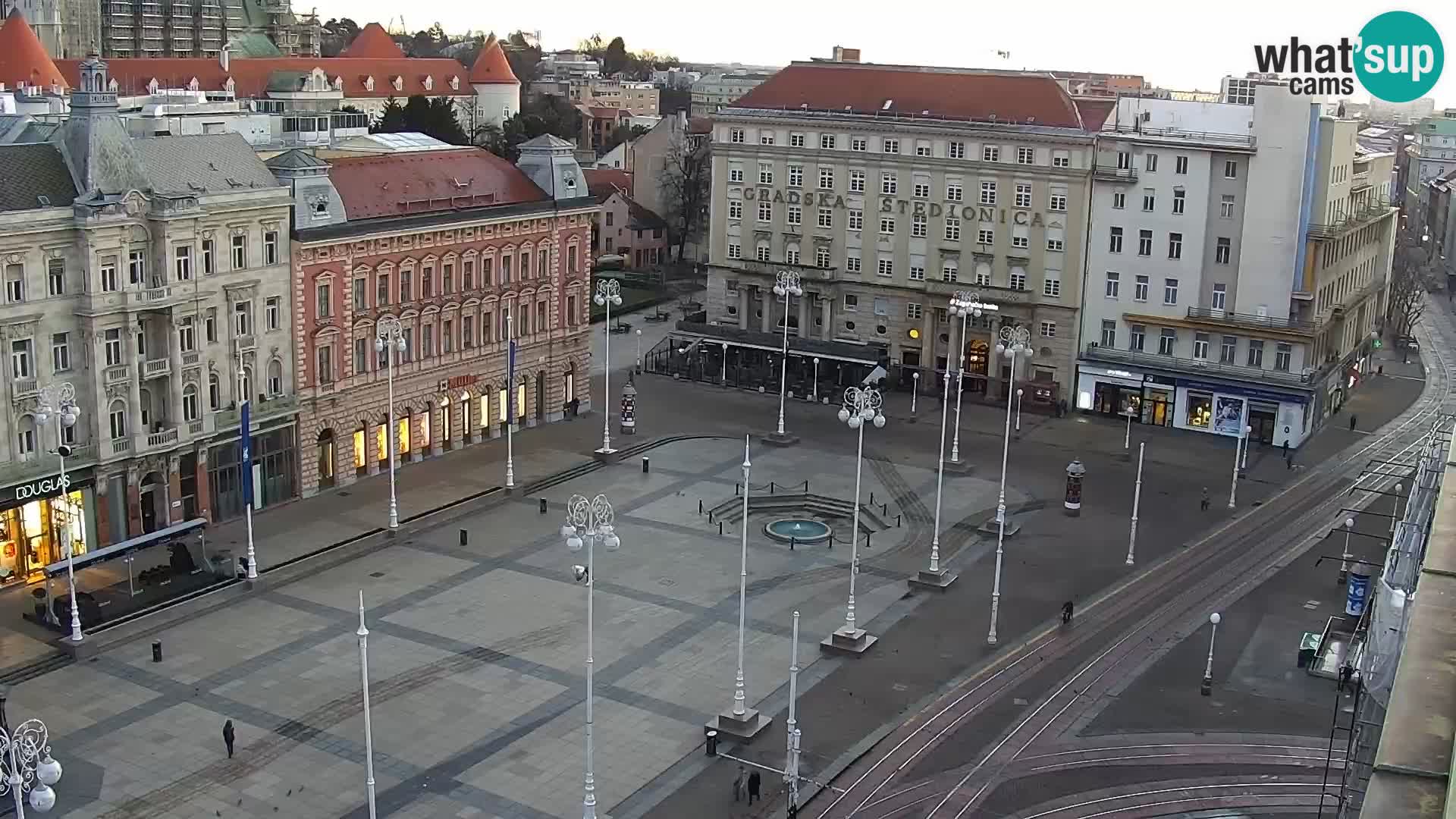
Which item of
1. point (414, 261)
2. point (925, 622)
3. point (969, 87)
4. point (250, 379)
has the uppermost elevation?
point (969, 87)

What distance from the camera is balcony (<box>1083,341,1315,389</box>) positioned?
290ft

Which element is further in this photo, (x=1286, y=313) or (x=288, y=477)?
(x=1286, y=313)

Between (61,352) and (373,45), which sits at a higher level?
(373,45)

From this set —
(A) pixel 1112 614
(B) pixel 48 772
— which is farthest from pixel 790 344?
(B) pixel 48 772

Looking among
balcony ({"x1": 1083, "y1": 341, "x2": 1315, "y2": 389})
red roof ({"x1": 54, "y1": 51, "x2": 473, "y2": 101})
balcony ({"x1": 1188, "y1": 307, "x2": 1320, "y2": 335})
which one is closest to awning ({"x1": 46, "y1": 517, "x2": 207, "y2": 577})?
balcony ({"x1": 1083, "y1": 341, "x2": 1315, "y2": 389})

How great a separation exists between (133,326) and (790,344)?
49148mm

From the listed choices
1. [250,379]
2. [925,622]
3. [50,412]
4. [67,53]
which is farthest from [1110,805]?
[67,53]

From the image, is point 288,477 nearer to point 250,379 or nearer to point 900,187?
point 250,379

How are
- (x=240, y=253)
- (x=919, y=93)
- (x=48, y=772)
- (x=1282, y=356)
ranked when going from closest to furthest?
(x=48, y=772)
(x=240, y=253)
(x=1282, y=356)
(x=919, y=93)

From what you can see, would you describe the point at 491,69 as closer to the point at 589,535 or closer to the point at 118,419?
the point at 118,419

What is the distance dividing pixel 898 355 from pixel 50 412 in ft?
197

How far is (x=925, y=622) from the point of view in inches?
2292

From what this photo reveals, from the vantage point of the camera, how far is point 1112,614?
5966 cm

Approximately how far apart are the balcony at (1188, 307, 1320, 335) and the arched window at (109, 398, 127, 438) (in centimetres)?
6234
